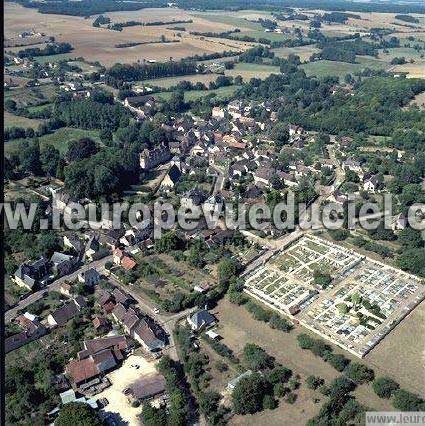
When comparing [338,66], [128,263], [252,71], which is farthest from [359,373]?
[338,66]

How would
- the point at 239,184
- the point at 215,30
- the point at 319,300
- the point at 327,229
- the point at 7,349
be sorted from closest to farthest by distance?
the point at 7,349, the point at 319,300, the point at 327,229, the point at 239,184, the point at 215,30

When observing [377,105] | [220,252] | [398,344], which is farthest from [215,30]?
[398,344]

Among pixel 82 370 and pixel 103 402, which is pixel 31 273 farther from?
pixel 103 402

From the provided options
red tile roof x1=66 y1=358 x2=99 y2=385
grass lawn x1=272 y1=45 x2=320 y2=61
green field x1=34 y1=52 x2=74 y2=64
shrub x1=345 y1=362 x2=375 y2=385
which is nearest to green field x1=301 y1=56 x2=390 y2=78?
grass lawn x1=272 y1=45 x2=320 y2=61

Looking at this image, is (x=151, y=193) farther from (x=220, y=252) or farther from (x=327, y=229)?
(x=327, y=229)

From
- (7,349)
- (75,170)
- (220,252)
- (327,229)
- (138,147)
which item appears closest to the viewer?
(7,349)

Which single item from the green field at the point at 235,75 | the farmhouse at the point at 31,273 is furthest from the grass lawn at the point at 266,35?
the farmhouse at the point at 31,273

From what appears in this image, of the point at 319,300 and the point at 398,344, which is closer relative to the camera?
the point at 398,344
